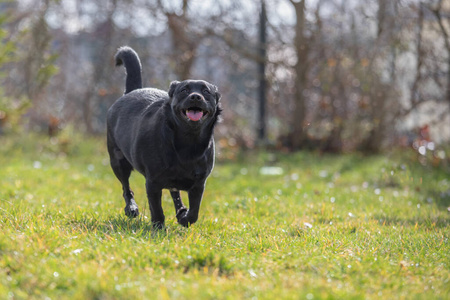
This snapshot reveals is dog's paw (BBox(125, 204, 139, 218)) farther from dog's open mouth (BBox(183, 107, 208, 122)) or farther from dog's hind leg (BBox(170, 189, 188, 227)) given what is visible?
dog's open mouth (BBox(183, 107, 208, 122))

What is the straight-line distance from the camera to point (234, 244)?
142 inches

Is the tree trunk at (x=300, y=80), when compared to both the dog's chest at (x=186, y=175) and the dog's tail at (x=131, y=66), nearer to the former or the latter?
the dog's tail at (x=131, y=66)

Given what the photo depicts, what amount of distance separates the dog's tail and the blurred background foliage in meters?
4.68

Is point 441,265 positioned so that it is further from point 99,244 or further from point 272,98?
point 272,98

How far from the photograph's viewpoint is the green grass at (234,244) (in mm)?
2660

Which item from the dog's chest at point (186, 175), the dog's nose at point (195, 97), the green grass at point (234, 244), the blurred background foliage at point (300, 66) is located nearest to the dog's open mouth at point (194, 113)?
the dog's nose at point (195, 97)

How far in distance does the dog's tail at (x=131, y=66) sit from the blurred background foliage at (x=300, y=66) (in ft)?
15.3

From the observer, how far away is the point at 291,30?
10242 mm

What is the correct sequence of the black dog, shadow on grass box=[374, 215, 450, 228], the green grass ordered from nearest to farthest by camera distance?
the green grass → the black dog → shadow on grass box=[374, 215, 450, 228]

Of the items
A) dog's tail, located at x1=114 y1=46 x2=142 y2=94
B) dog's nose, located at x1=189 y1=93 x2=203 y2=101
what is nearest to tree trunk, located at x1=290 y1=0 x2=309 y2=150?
dog's tail, located at x1=114 y1=46 x2=142 y2=94

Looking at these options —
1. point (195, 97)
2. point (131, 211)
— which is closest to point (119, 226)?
point (131, 211)

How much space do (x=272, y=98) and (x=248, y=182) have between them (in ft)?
13.5

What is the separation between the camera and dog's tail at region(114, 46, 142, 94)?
197 inches

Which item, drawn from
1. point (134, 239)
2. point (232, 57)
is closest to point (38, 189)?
point (134, 239)
